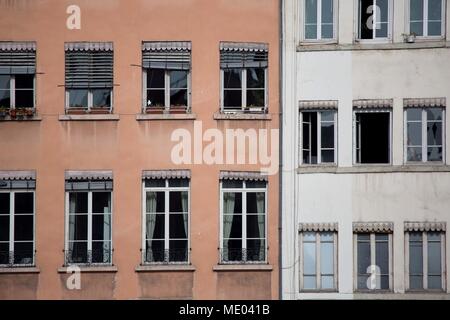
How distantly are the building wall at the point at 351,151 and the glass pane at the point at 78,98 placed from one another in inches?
118

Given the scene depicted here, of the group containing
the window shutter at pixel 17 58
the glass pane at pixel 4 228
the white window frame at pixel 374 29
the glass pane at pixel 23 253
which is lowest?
the glass pane at pixel 23 253

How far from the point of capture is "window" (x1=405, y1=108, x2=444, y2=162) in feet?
77.9

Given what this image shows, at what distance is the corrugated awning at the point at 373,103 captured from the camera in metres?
23.7

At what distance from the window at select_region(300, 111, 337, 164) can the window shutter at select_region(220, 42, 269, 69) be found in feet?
3.40

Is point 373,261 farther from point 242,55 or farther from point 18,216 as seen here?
point 18,216

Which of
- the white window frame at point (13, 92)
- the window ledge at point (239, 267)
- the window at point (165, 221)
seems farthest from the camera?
the white window frame at point (13, 92)

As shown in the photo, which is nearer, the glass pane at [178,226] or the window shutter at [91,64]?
the glass pane at [178,226]

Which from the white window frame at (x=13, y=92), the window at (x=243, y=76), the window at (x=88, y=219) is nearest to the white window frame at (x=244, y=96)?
the window at (x=243, y=76)

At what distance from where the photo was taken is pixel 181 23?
78.4 feet

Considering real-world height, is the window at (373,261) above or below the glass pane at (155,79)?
below

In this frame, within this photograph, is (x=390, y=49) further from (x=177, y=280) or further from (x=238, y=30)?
(x=177, y=280)

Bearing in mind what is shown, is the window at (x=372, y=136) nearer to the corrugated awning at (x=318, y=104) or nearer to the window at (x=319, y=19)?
the corrugated awning at (x=318, y=104)

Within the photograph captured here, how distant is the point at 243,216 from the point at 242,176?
60cm

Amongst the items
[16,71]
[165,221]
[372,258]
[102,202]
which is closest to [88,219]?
[102,202]
